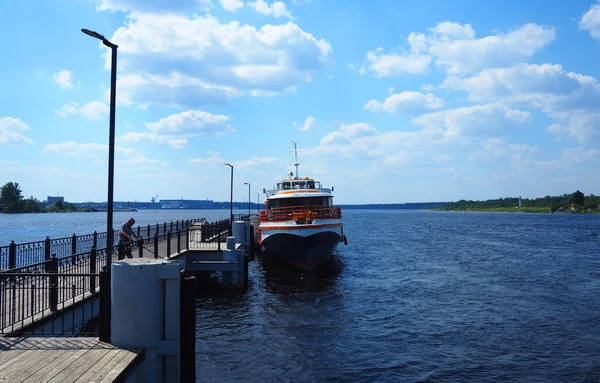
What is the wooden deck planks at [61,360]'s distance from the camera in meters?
6.67

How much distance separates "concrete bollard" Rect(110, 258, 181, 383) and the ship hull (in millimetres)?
20753

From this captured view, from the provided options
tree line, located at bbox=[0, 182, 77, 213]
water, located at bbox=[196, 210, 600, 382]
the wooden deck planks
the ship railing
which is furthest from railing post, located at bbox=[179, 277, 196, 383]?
tree line, located at bbox=[0, 182, 77, 213]

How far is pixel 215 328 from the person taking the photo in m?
16.9

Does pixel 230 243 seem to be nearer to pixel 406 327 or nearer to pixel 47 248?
pixel 47 248

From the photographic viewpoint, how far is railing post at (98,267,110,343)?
8.18 metres

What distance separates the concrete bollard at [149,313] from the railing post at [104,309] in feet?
1.02

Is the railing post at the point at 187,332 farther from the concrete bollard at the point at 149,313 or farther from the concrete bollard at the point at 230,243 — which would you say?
the concrete bollard at the point at 230,243

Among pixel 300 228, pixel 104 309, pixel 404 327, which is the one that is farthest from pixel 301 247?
pixel 104 309

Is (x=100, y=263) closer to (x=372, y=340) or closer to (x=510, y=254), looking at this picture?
(x=372, y=340)

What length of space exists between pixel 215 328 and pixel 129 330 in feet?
30.8

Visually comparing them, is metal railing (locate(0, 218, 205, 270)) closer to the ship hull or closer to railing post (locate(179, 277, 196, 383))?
the ship hull

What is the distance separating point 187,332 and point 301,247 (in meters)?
20.8

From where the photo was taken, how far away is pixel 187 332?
845 centimetres

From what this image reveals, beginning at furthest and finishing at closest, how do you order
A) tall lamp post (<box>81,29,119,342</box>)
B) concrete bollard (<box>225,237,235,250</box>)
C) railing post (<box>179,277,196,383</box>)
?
concrete bollard (<box>225,237,235,250</box>) → tall lamp post (<box>81,29,119,342</box>) → railing post (<box>179,277,196,383</box>)
